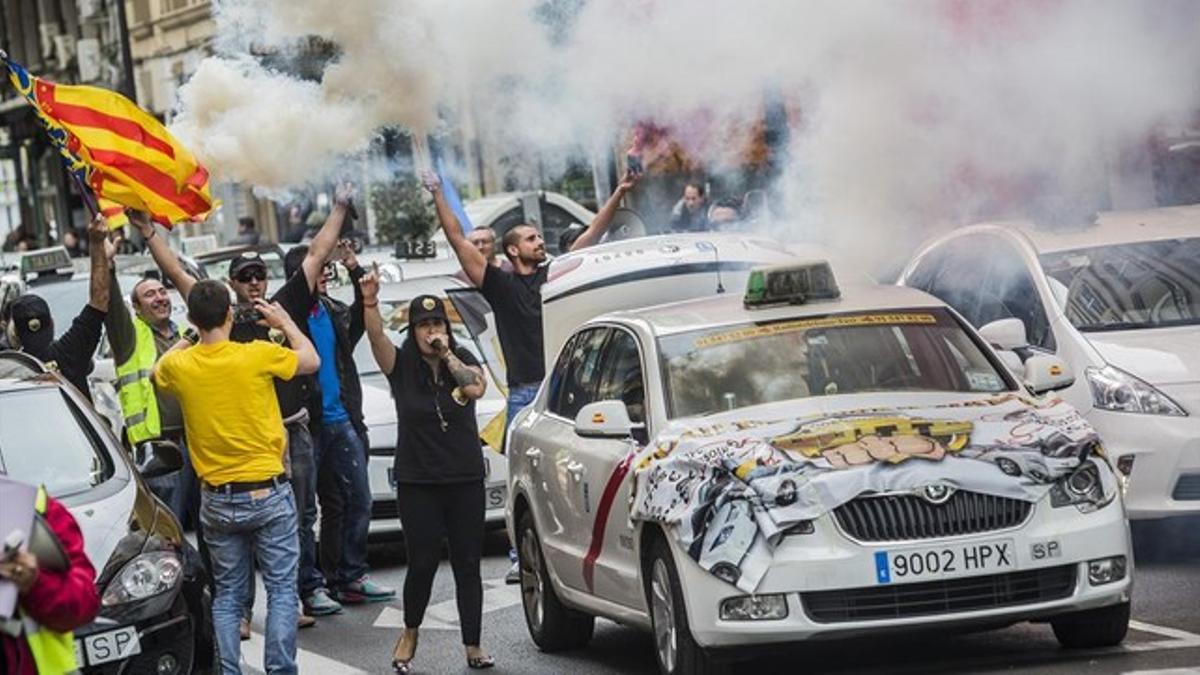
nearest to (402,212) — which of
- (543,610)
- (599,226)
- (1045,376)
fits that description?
(599,226)

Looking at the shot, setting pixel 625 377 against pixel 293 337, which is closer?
pixel 293 337

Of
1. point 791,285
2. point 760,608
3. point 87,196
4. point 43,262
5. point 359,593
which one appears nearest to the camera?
point 760,608

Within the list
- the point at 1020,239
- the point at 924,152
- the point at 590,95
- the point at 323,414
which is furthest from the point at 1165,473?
the point at 590,95

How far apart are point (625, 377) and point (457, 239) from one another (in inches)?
109

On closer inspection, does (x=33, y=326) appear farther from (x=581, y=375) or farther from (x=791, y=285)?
(x=791, y=285)

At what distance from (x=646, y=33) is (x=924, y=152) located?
5.70ft

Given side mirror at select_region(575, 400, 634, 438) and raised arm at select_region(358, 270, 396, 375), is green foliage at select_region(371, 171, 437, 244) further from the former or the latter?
side mirror at select_region(575, 400, 634, 438)

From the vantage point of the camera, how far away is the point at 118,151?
14266mm

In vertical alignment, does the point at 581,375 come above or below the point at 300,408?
above

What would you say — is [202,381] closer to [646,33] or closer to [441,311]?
[441,311]

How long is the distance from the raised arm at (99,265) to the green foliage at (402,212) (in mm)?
18528

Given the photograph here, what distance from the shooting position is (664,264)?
49.1ft

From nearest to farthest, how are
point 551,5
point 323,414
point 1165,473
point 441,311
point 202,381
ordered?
point 202,381 → point 441,311 → point 1165,473 → point 323,414 → point 551,5

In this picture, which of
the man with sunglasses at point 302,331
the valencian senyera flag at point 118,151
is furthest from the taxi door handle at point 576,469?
the valencian senyera flag at point 118,151
